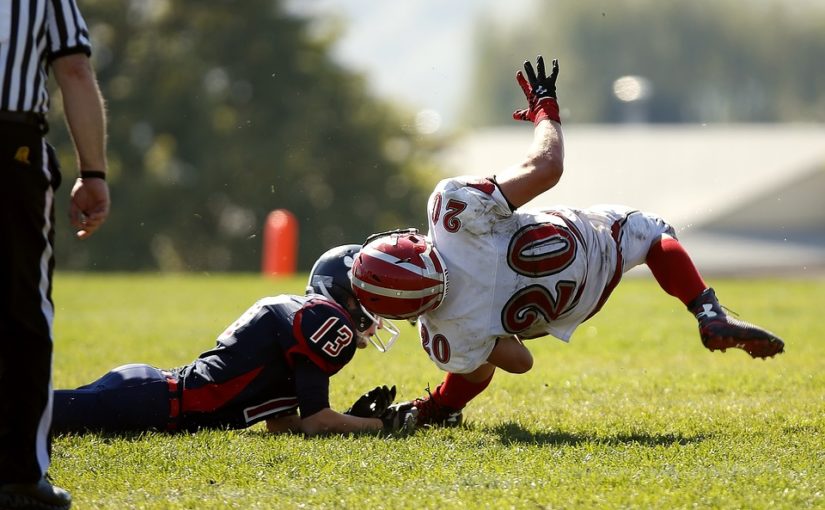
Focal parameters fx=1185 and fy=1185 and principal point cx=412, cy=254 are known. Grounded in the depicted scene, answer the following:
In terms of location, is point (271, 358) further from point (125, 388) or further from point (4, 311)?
point (4, 311)

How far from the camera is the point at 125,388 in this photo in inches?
199

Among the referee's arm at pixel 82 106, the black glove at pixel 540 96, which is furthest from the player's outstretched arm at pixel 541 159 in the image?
the referee's arm at pixel 82 106

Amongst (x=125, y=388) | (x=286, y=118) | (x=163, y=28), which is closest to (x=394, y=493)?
(x=125, y=388)

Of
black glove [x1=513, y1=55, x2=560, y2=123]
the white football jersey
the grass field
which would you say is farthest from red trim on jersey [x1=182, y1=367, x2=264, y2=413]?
black glove [x1=513, y1=55, x2=560, y2=123]

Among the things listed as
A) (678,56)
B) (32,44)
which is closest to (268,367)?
(32,44)

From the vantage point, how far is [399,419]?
5.10 m

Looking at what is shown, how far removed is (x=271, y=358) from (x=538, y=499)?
5.56ft

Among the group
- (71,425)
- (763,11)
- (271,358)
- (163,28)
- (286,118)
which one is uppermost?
(763,11)

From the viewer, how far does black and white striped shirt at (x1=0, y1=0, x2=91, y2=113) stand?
3.50 meters

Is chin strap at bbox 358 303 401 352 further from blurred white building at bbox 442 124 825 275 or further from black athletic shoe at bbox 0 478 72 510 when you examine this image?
blurred white building at bbox 442 124 825 275

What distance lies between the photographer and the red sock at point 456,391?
5219mm

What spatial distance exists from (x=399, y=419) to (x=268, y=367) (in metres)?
0.61

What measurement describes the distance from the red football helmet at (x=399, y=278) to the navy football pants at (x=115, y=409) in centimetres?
100

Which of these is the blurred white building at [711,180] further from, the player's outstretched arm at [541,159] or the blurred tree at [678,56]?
the blurred tree at [678,56]
